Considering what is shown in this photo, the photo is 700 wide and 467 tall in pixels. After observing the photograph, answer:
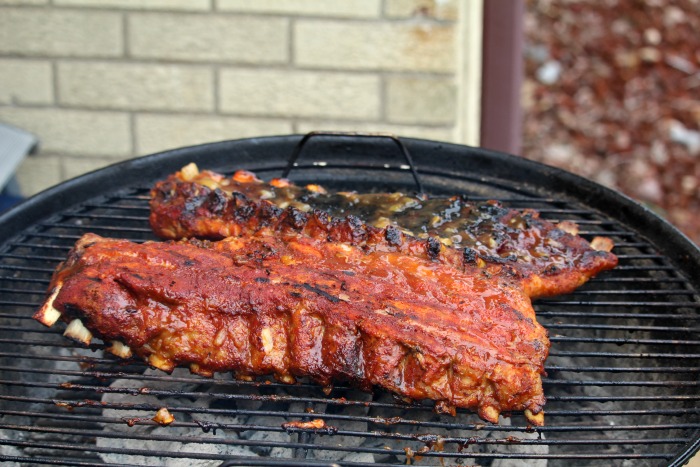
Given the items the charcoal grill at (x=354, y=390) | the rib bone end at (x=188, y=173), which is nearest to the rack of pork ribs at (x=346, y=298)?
the charcoal grill at (x=354, y=390)

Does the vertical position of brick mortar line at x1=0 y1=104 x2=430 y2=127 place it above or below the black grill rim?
above

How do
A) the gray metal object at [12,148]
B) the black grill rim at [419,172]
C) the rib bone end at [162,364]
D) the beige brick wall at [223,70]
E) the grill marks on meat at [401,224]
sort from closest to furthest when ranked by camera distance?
the rib bone end at [162,364], the grill marks on meat at [401,224], the black grill rim at [419,172], the gray metal object at [12,148], the beige brick wall at [223,70]

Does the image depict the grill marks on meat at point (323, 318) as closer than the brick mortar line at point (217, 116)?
Yes

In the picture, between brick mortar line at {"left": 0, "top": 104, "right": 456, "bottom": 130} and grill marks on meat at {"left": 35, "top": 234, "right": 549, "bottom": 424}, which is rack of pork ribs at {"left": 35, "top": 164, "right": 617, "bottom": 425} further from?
brick mortar line at {"left": 0, "top": 104, "right": 456, "bottom": 130}

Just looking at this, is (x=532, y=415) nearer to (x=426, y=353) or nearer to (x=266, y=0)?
(x=426, y=353)

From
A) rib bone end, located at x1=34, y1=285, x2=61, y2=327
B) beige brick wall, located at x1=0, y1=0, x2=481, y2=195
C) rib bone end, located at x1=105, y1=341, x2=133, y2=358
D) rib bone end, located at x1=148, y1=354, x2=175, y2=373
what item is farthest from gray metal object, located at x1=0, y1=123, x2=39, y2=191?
rib bone end, located at x1=148, y1=354, x2=175, y2=373

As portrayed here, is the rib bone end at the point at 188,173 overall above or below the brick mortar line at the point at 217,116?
below

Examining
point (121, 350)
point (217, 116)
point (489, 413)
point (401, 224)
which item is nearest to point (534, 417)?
point (489, 413)

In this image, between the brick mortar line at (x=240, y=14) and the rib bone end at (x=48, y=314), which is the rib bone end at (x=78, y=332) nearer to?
the rib bone end at (x=48, y=314)

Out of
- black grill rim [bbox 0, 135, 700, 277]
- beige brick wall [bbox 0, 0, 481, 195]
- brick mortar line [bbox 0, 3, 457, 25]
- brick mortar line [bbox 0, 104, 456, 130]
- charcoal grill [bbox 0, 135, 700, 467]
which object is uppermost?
brick mortar line [bbox 0, 3, 457, 25]
